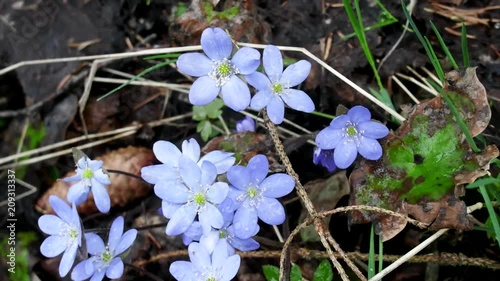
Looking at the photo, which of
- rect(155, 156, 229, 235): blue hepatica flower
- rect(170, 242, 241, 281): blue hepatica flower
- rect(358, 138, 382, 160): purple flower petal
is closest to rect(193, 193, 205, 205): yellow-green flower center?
rect(155, 156, 229, 235): blue hepatica flower

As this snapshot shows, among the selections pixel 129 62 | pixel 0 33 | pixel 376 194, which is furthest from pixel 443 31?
pixel 0 33

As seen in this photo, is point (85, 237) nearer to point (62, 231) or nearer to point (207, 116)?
point (62, 231)

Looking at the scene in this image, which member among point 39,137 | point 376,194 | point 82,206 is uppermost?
point 376,194

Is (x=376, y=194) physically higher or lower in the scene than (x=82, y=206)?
higher

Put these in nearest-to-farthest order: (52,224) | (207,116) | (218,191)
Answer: (218,191), (52,224), (207,116)

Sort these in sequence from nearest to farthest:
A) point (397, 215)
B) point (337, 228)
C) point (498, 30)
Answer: point (397, 215) → point (337, 228) → point (498, 30)

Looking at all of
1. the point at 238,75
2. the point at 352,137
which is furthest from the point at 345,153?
the point at 238,75

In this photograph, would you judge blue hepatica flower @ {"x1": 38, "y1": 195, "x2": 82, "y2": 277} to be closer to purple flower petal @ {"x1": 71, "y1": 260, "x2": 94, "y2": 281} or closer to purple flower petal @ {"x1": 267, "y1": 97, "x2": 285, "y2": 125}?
purple flower petal @ {"x1": 71, "y1": 260, "x2": 94, "y2": 281}

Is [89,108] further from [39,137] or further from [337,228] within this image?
[337,228]
